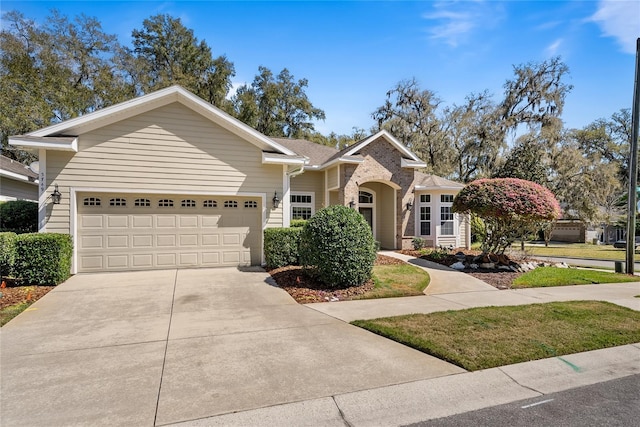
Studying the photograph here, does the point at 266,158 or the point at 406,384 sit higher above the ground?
the point at 266,158

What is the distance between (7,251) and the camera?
763cm

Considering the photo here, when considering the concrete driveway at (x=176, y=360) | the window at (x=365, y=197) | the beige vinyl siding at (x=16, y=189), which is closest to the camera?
the concrete driveway at (x=176, y=360)

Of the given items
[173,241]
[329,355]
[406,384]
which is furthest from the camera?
[173,241]

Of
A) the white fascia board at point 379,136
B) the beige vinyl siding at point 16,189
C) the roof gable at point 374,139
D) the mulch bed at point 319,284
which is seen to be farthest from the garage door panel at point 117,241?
the white fascia board at point 379,136

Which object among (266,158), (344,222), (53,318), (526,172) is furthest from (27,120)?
(526,172)

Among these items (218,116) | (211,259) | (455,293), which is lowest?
(455,293)

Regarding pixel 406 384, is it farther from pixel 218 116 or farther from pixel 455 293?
pixel 218 116

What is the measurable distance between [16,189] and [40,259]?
33.6 feet

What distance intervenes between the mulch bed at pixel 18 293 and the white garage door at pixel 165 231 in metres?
1.64

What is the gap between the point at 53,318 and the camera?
5.76m

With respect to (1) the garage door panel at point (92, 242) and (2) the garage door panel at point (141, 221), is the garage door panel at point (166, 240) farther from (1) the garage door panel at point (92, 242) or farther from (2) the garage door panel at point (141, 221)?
(1) the garage door panel at point (92, 242)

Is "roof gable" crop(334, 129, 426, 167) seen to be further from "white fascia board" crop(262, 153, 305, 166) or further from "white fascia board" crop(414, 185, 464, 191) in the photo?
"white fascia board" crop(262, 153, 305, 166)

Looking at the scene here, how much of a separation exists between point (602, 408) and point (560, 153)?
25992mm

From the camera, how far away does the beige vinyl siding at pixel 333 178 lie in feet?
48.7
